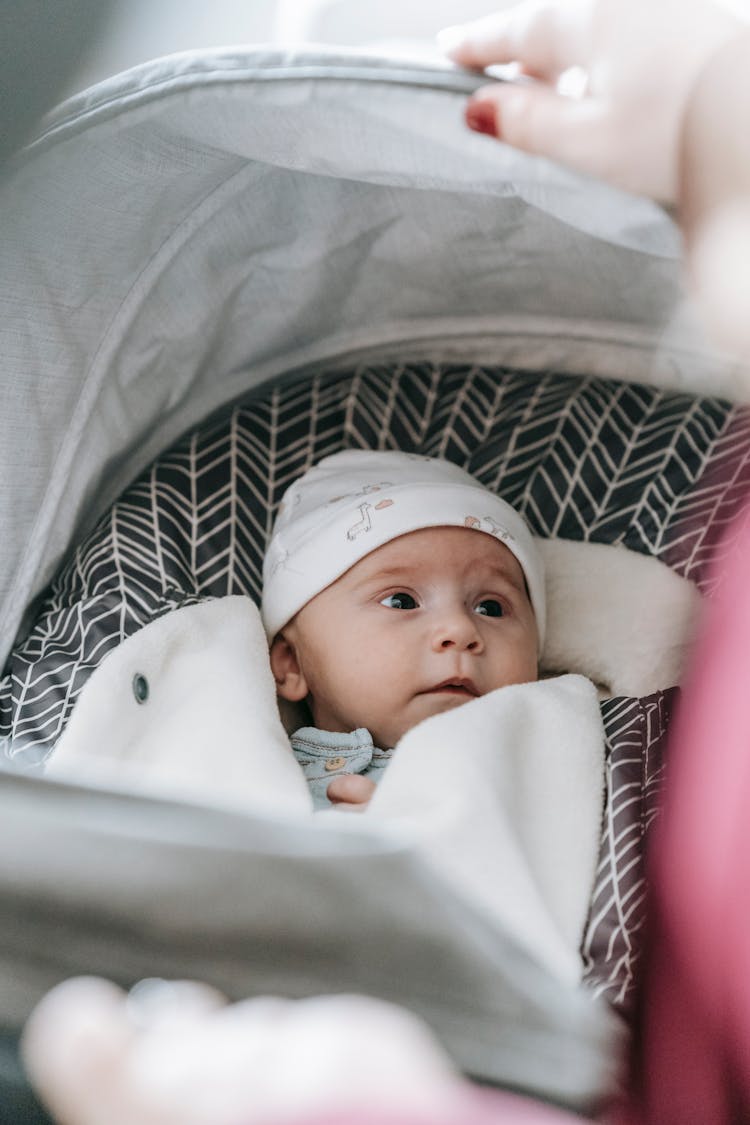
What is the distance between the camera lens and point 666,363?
1391 millimetres

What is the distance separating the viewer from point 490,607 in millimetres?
1220

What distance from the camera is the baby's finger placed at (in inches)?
28.8

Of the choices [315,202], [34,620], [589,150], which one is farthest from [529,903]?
[315,202]

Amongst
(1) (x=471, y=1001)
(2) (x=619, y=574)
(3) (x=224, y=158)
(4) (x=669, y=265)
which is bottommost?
(2) (x=619, y=574)

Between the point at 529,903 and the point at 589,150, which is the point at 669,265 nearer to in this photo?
the point at 589,150

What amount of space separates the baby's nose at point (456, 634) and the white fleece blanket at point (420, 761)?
0.27 ft

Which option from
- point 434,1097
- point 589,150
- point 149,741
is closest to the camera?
point 434,1097

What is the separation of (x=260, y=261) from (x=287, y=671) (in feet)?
1.51

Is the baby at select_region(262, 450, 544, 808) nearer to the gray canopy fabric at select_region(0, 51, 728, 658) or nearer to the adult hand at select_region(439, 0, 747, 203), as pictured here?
the gray canopy fabric at select_region(0, 51, 728, 658)

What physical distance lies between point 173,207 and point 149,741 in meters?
0.52

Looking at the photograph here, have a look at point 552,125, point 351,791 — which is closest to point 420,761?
point 351,791

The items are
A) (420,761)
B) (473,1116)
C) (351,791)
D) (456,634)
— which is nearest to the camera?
(473,1116)

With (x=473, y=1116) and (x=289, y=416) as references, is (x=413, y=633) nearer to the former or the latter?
(x=289, y=416)

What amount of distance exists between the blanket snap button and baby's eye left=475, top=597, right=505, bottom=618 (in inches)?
14.3
